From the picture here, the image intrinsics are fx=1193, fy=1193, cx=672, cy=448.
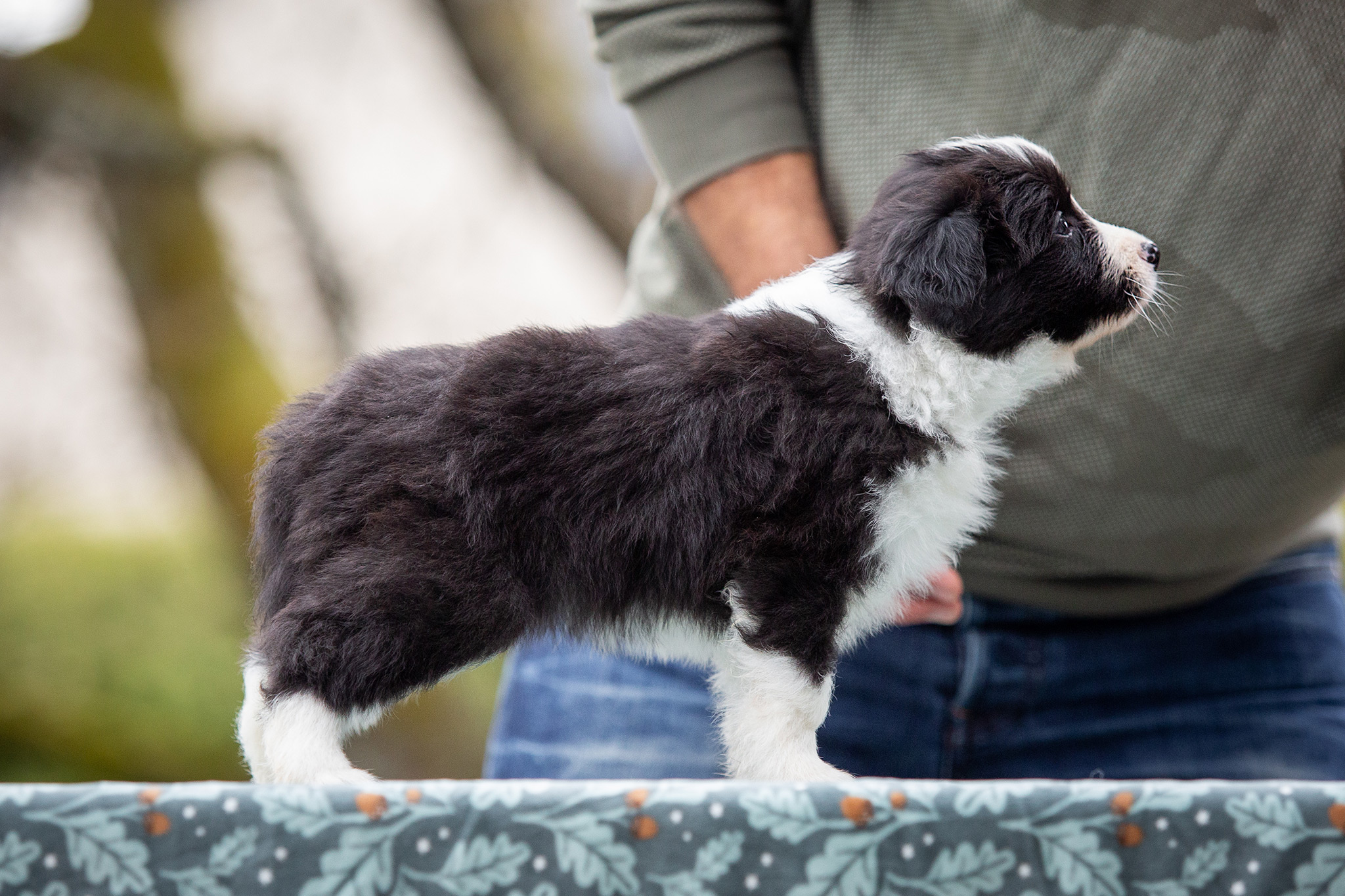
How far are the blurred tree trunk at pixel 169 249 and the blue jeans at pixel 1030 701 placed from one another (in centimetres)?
338

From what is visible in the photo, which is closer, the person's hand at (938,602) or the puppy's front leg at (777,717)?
the puppy's front leg at (777,717)

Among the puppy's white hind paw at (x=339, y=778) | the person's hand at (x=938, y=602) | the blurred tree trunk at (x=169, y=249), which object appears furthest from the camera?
the blurred tree trunk at (x=169, y=249)

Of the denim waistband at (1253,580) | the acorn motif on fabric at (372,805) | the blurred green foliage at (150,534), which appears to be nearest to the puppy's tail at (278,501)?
the acorn motif on fabric at (372,805)

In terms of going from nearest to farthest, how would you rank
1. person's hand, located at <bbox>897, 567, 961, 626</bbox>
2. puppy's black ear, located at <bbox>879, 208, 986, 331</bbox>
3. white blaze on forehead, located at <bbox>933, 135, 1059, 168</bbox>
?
1. puppy's black ear, located at <bbox>879, 208, 986, 331</bbox>
2. white blaze on forehead, located at <bbox>933, 135, 1059, 168</bbox>
3. person's hand, located at <bbox>897, 567, 961, 626</bbox>

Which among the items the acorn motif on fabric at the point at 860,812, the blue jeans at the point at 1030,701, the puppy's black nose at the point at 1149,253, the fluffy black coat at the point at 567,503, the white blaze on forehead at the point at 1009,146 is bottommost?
the blue jeans at the point at 1030,701

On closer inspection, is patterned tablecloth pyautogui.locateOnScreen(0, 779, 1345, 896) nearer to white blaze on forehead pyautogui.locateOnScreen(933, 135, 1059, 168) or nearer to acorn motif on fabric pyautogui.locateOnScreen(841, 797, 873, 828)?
acorn motif on fabric pyautogui.locateOnScreen(841, 797, 873, 828)

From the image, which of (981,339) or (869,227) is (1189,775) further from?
(869,227)

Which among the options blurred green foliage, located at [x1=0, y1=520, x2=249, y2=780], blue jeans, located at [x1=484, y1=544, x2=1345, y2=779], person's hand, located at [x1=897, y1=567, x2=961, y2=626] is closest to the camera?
person's hand, located at [x1=897, y1=567, x2=961, y2=626]

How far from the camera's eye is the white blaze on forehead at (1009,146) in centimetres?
170

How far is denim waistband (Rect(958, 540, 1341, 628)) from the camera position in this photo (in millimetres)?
2342

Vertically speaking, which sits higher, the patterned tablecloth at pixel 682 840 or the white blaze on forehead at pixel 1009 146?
the white blaze on forehead at pixel 1009 146

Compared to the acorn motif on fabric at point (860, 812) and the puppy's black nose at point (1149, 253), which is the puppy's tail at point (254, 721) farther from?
the puppy's black nose at point (1149, 253)

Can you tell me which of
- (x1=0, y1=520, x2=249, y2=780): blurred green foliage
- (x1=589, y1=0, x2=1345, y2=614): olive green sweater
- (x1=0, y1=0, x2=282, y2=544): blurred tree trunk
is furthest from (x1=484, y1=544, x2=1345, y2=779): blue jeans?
(x1=0, y1=520, x2=249, y2=780): blurred green foliage

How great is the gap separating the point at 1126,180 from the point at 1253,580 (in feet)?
3.26
